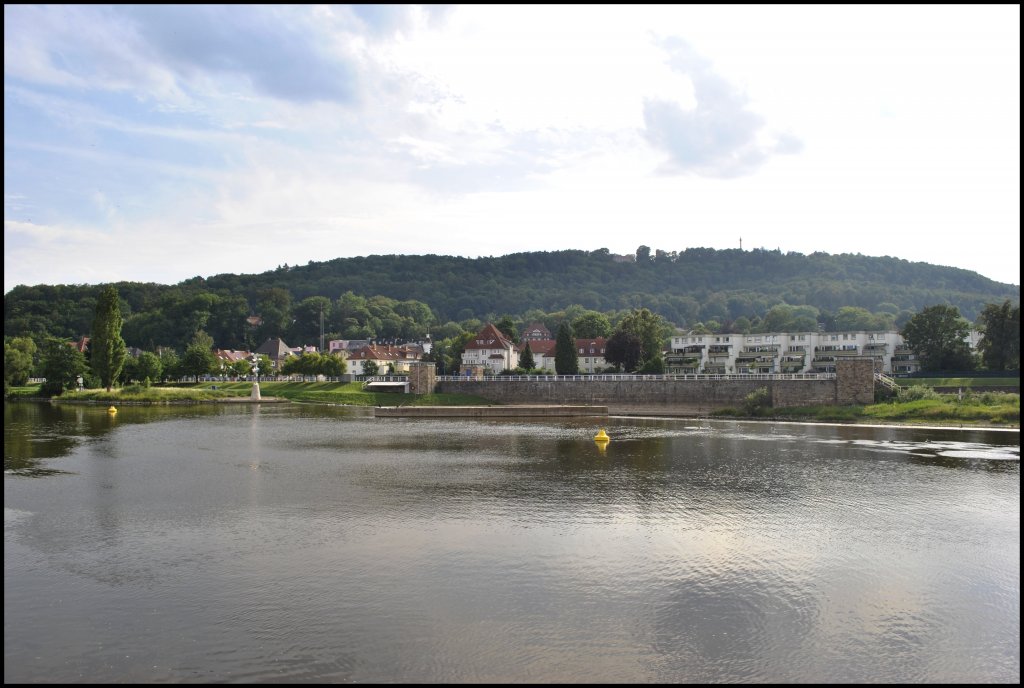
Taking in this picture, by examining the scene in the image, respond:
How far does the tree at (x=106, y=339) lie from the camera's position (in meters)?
75.6

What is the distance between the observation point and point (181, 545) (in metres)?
19.3

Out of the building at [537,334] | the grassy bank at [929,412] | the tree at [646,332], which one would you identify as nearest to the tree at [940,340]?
the grassy bank at [929,412]

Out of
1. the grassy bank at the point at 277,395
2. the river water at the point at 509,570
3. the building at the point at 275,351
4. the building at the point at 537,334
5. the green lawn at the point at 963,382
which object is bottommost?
the river water at the point at 509,570

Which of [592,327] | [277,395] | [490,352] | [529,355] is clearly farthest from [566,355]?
[277,395]

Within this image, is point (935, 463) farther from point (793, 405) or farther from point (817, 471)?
point (793, 405)

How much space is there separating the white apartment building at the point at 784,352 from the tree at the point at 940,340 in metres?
9.76

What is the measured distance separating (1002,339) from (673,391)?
30851 mm

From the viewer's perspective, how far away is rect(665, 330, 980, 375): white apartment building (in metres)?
87.6

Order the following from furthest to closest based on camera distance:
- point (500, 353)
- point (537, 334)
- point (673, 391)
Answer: point (537, 334)
point (500, 353)
point (673, 391)

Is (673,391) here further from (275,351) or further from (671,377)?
(275,351)

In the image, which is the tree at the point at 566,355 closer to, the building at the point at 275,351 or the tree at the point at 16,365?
the tree at the point at 16,365

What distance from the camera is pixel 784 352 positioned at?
308ft

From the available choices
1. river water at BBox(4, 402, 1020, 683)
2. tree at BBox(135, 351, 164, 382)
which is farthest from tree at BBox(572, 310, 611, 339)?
river water at BBox(4, 402, 1020, 683)

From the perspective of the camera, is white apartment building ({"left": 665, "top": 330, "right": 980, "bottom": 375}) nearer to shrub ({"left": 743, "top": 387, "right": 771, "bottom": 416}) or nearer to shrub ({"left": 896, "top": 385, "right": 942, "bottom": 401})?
shrub ({"left": 743, "top": 387, "right": 771, "bottom": 416})
